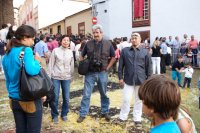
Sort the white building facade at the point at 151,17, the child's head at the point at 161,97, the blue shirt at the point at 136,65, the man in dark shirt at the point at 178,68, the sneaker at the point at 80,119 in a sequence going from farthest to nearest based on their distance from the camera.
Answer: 1. the white building facade at the point at 151,17
2. the man in dark shirt at the point at 178,68
3. the sneaker at the point at 80,119
4. the blue shirt at the point at 136,65
5. the child's head at the point at 161,97

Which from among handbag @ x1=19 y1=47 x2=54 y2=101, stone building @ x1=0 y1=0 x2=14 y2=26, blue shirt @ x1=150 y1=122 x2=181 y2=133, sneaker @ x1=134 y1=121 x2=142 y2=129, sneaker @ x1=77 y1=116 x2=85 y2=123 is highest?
stone building @ x1=0 y1=0 x2=14 y2=26

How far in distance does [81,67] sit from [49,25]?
132ft

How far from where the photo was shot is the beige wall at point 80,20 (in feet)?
100

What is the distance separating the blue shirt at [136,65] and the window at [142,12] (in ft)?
55.7

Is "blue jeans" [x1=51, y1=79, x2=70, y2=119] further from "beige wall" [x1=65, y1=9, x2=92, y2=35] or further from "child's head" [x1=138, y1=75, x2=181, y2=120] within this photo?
"beige wall" [x1=65, y1=9, x2=92, y2=35]

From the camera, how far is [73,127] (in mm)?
5699

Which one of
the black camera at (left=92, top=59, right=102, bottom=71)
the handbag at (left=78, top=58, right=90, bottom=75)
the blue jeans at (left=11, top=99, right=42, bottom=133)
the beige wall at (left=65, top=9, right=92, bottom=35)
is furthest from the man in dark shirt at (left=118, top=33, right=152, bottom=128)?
the beige wall at (left=65, top=9, right=92, bottom=35)

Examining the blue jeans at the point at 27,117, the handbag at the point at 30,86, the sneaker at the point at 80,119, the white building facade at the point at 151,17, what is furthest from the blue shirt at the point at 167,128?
the white building facade at the point at 151,17

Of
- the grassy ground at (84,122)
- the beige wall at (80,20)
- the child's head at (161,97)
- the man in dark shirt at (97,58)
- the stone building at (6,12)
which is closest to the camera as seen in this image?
the child's head at (161,97)

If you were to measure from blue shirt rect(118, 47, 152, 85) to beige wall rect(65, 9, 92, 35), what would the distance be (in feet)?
81.3

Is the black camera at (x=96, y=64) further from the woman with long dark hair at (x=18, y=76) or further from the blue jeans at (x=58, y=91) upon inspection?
the woman with long dark hair at (x=18, y=76)

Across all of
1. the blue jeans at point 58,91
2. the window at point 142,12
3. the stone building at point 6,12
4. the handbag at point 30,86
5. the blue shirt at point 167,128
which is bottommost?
the blue jeans at point 58,91

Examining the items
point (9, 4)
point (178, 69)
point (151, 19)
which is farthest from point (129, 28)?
point (178, 69)

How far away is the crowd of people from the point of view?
192 cm
